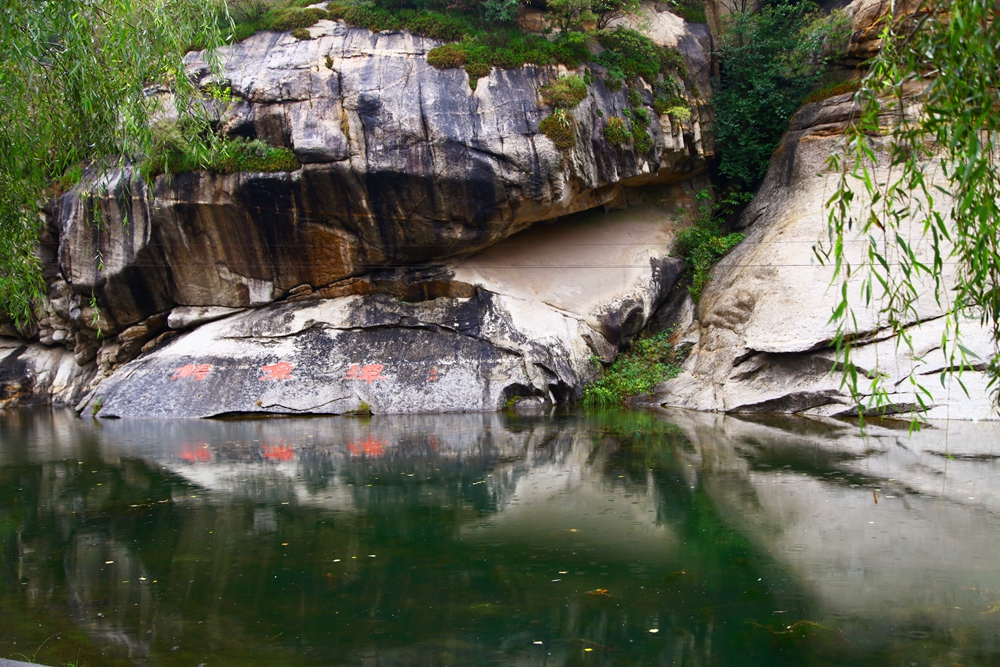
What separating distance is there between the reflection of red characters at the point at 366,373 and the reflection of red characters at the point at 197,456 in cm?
537

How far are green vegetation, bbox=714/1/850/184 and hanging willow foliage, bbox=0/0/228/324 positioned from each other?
16.5 metres

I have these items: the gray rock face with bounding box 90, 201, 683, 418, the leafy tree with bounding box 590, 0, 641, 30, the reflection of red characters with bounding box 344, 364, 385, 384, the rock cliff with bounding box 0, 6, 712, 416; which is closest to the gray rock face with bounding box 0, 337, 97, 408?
the rock cliff with bounding box 0, 6, 712, 416

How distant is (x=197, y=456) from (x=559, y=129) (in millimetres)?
10801

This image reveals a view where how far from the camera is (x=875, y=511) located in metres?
7.81

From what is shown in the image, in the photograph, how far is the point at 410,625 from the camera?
523cm

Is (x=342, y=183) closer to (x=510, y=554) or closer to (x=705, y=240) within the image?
(x=705, y=240)

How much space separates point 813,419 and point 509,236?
8.86m

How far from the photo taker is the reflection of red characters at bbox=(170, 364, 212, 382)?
1762cm

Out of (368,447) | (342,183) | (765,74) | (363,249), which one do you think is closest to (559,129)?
(342,183)

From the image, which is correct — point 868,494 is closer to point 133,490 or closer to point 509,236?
point 133,490

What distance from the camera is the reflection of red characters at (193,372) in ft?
57.8

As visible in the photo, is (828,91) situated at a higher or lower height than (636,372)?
higher

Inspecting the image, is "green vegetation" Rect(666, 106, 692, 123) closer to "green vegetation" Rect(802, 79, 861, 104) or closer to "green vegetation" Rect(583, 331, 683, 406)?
"green vegetation" Rect(802, 79, 861, 104)

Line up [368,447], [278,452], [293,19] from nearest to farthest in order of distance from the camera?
1. [278,452]
2. [368,447]
3. [293,19]
